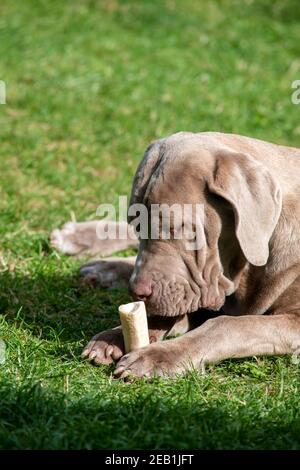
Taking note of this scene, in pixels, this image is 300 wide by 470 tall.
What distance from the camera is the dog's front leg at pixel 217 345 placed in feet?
13.9

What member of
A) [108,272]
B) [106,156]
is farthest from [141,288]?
[106,156]

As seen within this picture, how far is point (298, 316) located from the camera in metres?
4.57

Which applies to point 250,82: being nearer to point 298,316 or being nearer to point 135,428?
point 298,316

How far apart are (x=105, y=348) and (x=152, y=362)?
0.32 meters

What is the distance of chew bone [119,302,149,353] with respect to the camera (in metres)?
4.25

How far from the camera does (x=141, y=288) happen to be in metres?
4.41

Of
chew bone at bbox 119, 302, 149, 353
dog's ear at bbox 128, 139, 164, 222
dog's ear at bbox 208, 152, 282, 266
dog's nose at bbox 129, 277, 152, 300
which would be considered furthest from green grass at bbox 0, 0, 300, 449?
dog's ear at bbox 128, 139, 164, 222

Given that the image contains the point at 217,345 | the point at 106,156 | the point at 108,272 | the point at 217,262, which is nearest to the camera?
the point at 217,345

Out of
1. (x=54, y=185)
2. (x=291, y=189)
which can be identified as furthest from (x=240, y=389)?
(x=54, y=185)

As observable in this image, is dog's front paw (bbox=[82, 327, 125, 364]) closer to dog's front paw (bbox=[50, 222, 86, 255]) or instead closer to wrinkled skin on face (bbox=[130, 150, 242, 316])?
wrinkled skin on face (bbox=[130, 150, 242, 316])

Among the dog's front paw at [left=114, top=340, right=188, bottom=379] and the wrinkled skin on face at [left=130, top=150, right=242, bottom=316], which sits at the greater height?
the wrinkled skin on face at [left=130, top=150, right=242, bottom=316]

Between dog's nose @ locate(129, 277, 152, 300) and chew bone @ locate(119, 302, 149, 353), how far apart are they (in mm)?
93

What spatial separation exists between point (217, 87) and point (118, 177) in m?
2.39

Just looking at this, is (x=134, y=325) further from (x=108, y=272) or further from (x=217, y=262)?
(x=108, y=272)
